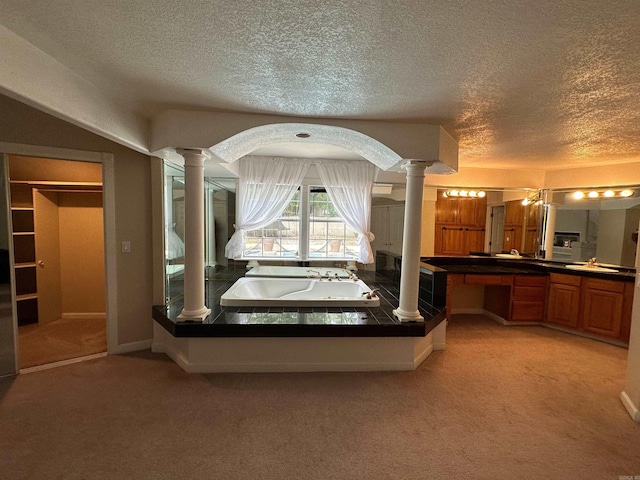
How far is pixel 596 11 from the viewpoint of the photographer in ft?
3.66

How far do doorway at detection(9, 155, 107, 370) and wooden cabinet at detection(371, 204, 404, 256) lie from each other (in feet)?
11.6

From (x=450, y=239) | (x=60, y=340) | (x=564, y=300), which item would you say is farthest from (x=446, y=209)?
(x=60, y=340)

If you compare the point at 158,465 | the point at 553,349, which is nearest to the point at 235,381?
the point at 158,465

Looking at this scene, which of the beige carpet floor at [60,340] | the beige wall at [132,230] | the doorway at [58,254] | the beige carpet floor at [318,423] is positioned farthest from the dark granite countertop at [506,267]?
the doorway at [58,254]

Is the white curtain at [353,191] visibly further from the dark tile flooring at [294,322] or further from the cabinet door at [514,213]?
the cabinet door at [514,213]

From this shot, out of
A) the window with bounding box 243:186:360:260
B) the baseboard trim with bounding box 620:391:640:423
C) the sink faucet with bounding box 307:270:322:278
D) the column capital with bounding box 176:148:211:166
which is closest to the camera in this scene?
the baseboard trim with bounding box 620:391:640:423

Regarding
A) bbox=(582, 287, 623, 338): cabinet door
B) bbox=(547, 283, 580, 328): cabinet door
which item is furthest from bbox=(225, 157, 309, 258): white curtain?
bbox=(582, 287, 623, 338): cabinet door

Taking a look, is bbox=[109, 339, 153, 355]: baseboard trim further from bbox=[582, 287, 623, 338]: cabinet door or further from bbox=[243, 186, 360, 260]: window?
bbox=[582, 287, 623, 338]: cabinet door

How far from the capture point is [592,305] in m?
3.40

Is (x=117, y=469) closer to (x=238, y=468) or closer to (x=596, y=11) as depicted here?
(x=238, y=468)

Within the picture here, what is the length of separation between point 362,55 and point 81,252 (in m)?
4.13

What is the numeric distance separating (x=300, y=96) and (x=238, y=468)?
2.27 metres

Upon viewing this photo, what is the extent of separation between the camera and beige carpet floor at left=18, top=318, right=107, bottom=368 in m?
2.69

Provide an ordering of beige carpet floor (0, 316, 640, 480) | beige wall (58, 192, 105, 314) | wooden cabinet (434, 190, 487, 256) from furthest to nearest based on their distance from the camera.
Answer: wooden cabinet (434, 190, 487, 256) → beige wall (58, 192, 105, 314) → beige carpet floor (0, 316, 640, 480)
